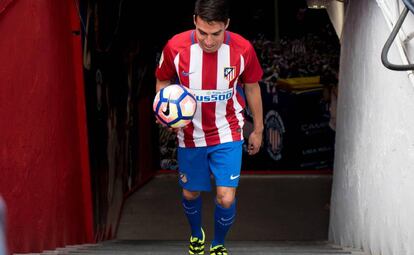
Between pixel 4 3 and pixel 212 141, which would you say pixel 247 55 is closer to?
pixel 212 141

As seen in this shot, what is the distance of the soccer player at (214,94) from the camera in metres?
3.64

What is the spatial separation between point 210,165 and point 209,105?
0.44 meters

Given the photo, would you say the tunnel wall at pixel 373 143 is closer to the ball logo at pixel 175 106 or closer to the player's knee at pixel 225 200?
the player's knee at pixel 225 200

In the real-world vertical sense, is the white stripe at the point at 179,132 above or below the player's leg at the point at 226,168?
above

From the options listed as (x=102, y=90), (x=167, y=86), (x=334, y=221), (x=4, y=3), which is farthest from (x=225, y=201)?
(x=102, y=90)

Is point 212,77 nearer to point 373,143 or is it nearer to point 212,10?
point 212,10

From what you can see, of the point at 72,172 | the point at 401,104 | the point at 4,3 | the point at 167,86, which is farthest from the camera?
the point at 72,172

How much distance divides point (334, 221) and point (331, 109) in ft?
12.4

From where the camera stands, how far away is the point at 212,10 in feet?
11.4

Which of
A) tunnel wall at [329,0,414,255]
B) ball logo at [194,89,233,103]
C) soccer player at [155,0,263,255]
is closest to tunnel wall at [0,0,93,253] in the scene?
soccer player at [155,0,263,255]

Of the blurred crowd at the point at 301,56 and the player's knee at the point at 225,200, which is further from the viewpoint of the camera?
the blurred crowd at the point at 301,56

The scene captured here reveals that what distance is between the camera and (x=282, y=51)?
9273mm

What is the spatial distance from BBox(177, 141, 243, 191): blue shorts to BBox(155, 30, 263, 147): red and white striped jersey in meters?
0.05

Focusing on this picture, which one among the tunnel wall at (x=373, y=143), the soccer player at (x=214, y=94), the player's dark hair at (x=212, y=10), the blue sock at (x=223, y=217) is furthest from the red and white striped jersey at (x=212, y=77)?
the tunnel wall at (x=373, y=143)
